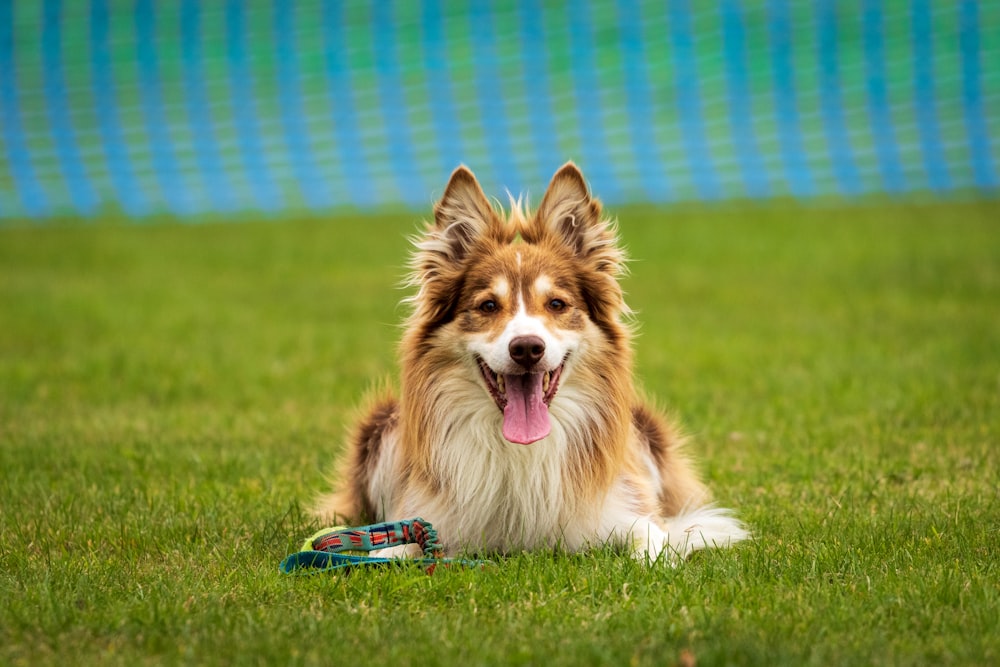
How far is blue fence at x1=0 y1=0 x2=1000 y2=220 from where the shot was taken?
2095 centimetres

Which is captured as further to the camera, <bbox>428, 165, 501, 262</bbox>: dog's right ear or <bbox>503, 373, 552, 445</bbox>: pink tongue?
<bbox>428, 165, 501, 262</bbox>: dog's right ear

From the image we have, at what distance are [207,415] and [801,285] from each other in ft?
26.4

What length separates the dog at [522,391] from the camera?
5.64m

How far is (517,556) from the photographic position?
5.54 m

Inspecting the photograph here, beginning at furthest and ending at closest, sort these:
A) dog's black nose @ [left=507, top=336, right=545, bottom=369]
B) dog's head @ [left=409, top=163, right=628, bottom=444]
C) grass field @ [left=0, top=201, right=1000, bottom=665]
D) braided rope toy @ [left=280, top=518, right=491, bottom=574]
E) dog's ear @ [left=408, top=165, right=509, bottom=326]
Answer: dog's ear @ [left=408, top=165, right=509, bottom=326], braided rope toy @ [left=280, top=518, right=491, bottom=574], dog's head @ [left=409, top=163, right=628, bottom=444], dog's black nose @ [left=507, top=336, right=545, bottom=369], grass field @ [left=0, top=201, right=1000, bottom=665]

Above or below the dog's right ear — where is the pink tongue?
Answer: below

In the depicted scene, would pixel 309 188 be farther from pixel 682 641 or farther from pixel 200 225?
pixel 682 641

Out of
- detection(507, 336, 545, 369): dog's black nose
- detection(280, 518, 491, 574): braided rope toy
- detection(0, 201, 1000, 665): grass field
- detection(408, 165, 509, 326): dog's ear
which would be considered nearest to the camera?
detection(0, 201, 1000, 665): grass field

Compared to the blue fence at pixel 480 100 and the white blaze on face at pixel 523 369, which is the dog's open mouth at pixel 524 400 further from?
the blue fence at pixel 480 100

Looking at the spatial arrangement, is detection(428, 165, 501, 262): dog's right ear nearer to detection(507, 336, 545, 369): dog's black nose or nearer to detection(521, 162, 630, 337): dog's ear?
detection(521, 162, 630, 337): dog's ear

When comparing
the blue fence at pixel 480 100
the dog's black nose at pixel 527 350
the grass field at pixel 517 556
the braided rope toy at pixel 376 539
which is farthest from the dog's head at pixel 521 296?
the blue fence at pixel 480 100

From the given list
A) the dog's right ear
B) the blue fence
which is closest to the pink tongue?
the dog's right ear

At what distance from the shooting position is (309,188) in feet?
70.1

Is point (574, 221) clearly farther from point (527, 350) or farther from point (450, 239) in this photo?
point (527, 350)
